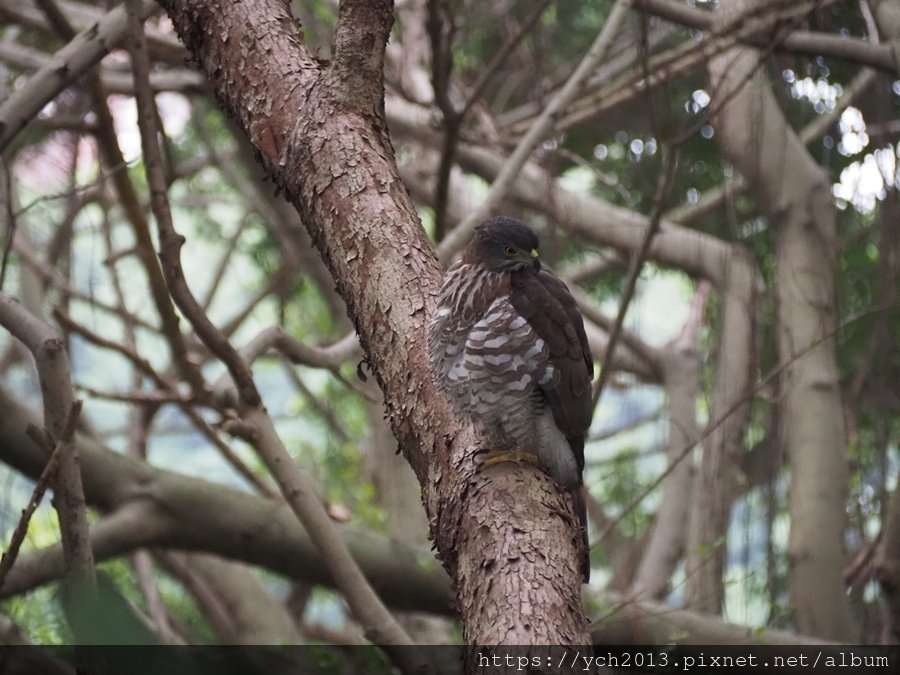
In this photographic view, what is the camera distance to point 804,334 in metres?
4.25

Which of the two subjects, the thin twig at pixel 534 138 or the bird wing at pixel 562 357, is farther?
the thin twig at pixel 534 138

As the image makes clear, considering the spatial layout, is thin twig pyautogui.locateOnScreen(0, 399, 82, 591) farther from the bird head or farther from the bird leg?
the bird head

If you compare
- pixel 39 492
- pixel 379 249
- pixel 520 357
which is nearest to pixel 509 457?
pixel 520 357

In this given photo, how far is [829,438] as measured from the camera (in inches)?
169

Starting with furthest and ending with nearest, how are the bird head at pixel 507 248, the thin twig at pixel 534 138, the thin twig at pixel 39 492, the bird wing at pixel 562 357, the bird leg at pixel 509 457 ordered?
the thin twig at pixel 534 138 → the bird head at pixel 507 248 → the bird wing at pixel 562 357 → the bird leg at pixel 509 457 → the thin twig at pixel 39 492

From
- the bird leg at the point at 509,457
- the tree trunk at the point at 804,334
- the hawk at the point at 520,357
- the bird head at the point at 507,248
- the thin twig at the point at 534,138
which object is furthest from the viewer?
the tree trunk at the point at 804,334

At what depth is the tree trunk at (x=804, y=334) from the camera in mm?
4227

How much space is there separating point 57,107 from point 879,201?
3.81 meters

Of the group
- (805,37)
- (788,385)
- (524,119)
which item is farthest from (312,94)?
(524,119)

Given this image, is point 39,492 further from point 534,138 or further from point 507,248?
point 534,138

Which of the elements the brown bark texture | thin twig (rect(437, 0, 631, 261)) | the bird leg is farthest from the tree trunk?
the brown bark texture

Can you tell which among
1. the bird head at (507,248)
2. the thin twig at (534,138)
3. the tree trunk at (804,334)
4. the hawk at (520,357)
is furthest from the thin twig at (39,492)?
the tree trunk at (804,334)

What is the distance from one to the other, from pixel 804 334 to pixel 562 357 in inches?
83.2

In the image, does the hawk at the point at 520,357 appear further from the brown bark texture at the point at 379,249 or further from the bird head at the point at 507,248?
the brown bark texture at the point at 379,249
